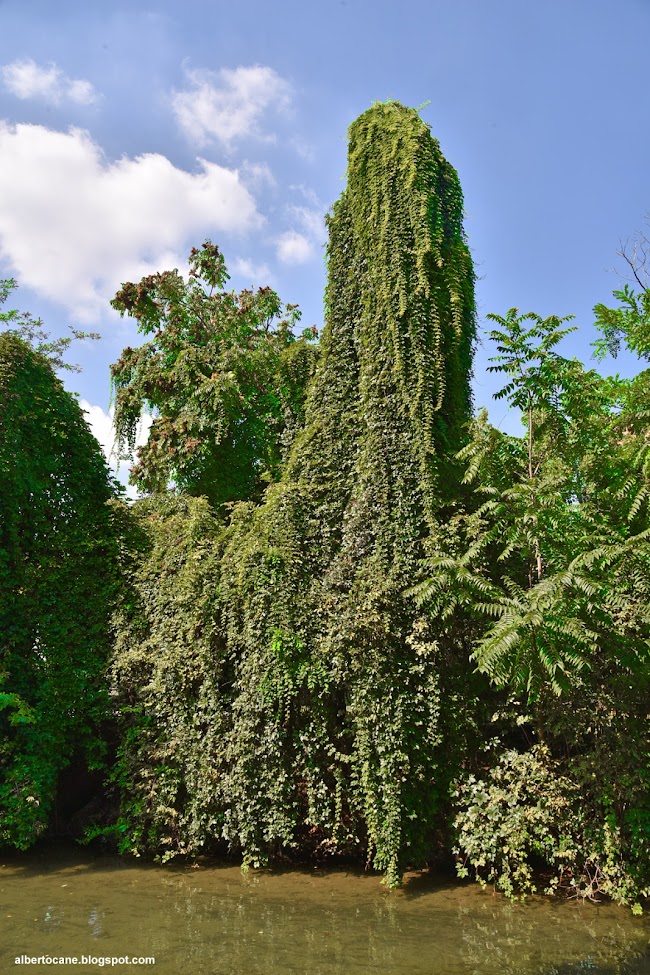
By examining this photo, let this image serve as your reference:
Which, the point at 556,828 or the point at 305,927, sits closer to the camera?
the point at 305,927

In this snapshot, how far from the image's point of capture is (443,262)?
10648 mm

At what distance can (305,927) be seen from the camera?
721 cm

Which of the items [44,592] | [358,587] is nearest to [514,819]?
[358,587]

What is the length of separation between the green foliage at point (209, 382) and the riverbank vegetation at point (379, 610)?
4.56 meters

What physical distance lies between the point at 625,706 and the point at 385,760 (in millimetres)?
2846

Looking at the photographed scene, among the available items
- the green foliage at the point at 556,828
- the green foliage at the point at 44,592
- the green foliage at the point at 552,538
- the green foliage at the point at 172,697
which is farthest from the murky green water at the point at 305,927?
the green foliage at the point at 552,538

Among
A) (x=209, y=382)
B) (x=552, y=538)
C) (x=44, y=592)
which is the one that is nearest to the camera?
(x=552, y=538)

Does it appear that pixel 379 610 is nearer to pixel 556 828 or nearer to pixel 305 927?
pixel 556 828

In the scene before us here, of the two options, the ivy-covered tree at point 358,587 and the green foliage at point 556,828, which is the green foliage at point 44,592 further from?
the green foliage at point 556,828

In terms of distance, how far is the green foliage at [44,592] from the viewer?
10.2 meters

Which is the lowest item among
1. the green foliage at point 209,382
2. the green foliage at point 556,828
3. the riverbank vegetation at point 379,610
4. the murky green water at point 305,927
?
the murky green water at point 305,927

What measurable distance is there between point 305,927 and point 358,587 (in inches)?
150

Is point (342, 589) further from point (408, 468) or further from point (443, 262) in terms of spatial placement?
point (443, 262)

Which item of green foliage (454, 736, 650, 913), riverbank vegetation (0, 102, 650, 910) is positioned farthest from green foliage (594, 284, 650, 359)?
green foliage (454, 736, 650, 913)
